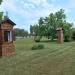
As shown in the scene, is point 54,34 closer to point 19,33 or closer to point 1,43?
point 1,43

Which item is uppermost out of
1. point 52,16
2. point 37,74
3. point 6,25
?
point 52,16

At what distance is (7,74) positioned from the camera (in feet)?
42.1

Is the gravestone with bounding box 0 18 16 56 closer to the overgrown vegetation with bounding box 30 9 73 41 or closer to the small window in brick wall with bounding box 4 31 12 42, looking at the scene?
the small window in brick wall with bounding box 4 31 12 42

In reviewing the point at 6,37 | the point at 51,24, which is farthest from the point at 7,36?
the point at 51,24

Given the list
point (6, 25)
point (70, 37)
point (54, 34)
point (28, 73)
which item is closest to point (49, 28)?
point (54, 34)

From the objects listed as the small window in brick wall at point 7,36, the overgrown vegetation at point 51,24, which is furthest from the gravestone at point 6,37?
the overgrown vegetation at point 51,24

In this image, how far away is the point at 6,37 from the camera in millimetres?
23516

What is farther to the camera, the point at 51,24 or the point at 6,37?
the point at 51,24

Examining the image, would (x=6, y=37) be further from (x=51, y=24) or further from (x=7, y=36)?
(x=51, y=24)

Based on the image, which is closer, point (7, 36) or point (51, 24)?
point (7, 36)

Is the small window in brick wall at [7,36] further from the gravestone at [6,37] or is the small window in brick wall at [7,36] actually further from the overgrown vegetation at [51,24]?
the overgrown vegetation at [51,24]

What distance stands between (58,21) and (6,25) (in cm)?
3744

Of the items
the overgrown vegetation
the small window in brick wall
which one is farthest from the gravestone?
the overgrown vegetation

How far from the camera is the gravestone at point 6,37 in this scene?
896 inches
